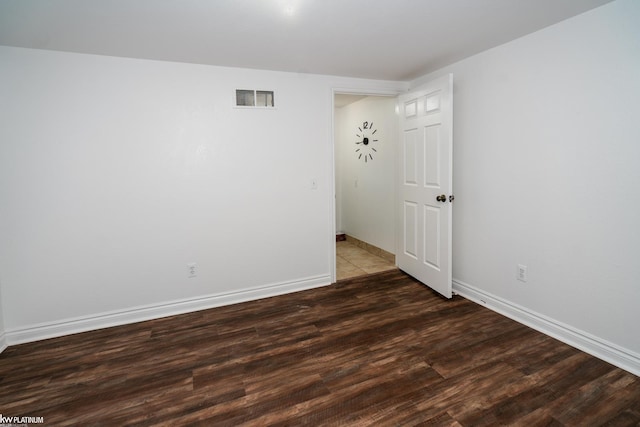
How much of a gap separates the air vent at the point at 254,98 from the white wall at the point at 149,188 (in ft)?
0.22

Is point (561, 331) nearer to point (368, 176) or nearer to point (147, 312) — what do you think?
point (368, 176)

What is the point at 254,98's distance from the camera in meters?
3.18

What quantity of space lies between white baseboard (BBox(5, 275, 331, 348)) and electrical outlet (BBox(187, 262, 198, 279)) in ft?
0.80

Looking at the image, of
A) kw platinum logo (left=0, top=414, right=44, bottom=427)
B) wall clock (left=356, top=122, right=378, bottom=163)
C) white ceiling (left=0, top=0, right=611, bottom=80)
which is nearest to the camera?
kw platinum logo (left=0, top=414, right=44, bottom=427)

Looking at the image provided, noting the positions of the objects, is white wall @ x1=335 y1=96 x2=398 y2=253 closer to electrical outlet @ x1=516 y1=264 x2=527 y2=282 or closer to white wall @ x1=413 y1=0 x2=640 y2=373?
white wall @ x1=413 y1=0 x2=640 y2=373

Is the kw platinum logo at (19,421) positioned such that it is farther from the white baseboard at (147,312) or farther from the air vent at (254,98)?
the air vent at (254,98)

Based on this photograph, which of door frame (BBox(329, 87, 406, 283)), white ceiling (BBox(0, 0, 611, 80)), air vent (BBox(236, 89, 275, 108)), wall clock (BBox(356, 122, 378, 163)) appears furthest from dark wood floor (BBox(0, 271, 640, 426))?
wall clock (BBox(356, 122, 378, 163))

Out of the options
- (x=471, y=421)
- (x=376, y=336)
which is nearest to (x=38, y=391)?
(x=376, y=336)

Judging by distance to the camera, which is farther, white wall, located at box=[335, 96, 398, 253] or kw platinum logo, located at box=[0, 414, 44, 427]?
white wall, located at box=[335, 96, 398, 253]

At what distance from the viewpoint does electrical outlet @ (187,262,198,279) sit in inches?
121

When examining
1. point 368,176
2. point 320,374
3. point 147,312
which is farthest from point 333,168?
point 147,312

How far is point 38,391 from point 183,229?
4.89 feet

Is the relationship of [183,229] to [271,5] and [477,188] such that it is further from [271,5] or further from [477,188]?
[477,188]

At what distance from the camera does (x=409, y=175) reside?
12.0ft
